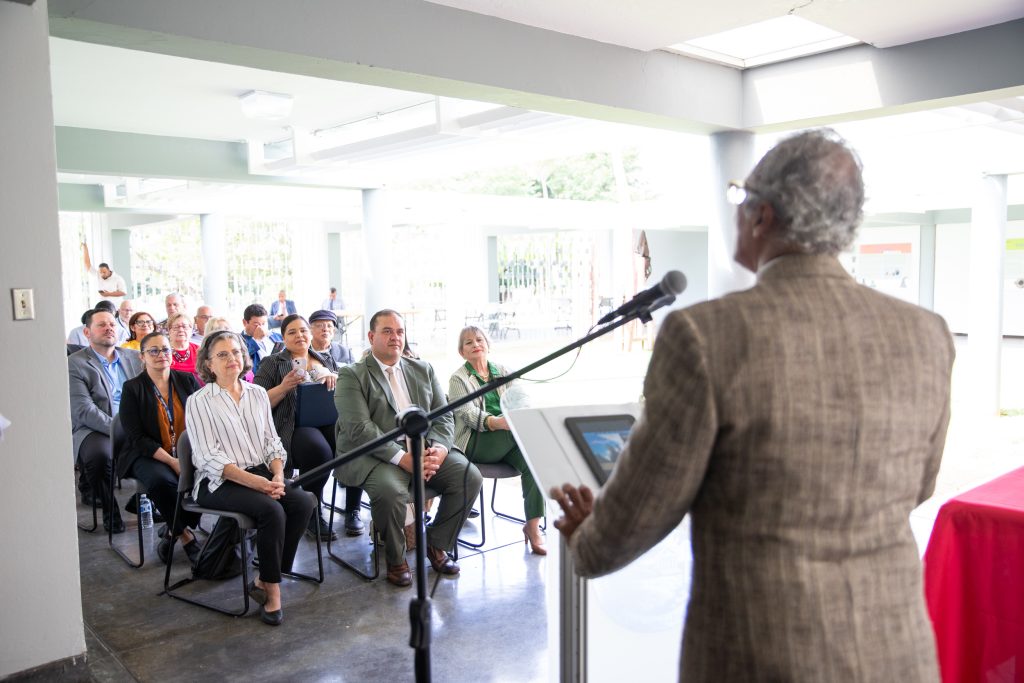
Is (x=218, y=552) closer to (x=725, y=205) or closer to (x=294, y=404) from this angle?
(x=294, y=404)

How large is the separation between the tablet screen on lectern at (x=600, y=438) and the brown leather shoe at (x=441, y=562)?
2311 mm

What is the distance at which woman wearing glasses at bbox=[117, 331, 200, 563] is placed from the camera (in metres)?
4.12

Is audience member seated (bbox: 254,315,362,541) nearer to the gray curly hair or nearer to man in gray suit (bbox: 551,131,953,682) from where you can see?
man in gray suit (bbox: 551,131,953,682)

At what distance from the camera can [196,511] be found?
3.65 meters

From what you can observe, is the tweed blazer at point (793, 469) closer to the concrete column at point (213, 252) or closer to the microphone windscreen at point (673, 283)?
the microphone windscreen at point (673, 283)

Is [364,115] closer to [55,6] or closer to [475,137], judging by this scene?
[475,137]

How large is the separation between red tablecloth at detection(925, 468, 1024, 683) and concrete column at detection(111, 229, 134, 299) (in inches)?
654

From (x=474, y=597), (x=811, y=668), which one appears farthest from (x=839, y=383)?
(x=474, y=597)

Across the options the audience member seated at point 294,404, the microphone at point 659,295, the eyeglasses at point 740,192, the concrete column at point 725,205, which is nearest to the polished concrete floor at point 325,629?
the audience member seated at point 294,404

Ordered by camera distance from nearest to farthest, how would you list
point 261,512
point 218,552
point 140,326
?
point 261,512 < point 218,552 < point 140,326

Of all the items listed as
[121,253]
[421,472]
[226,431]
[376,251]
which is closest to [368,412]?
[226,431]

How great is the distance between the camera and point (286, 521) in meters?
3.80

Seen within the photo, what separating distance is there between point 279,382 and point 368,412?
80 centimetres

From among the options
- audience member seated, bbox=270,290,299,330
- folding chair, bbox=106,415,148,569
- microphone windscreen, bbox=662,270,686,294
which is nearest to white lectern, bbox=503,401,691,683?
microphone windscreen, bbox=662,270,686,294
